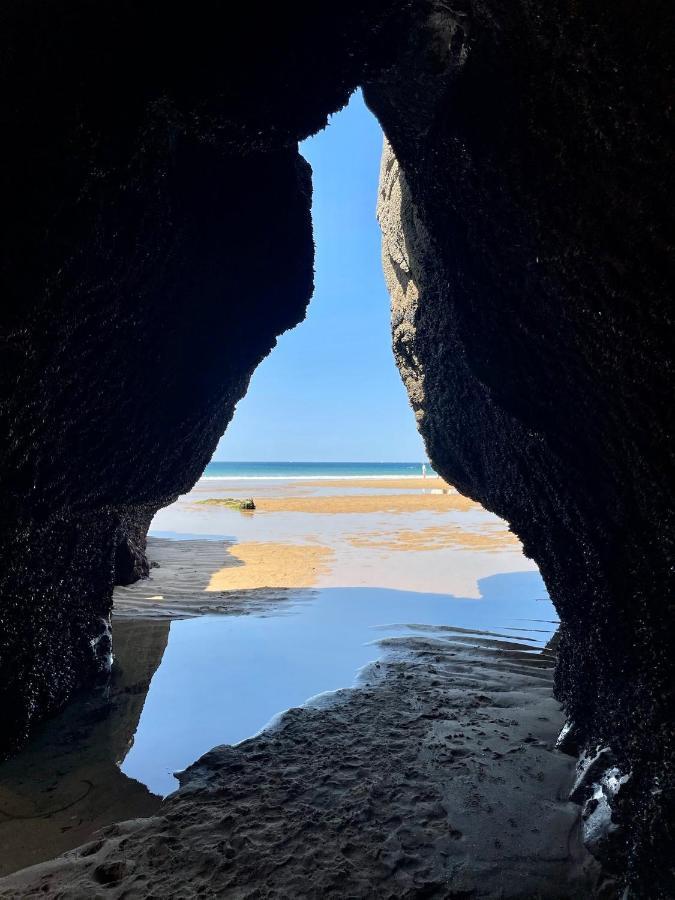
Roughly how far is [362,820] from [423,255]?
11.7ft

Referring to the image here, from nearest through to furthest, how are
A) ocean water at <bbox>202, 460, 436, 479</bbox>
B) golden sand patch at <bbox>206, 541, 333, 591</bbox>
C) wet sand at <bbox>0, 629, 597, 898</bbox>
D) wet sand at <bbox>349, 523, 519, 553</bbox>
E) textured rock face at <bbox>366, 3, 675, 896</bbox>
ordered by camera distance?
textured rock face at <bbox>366, 3, 675, 896</bbox>, wet sand at <bbox>0, 629, 597, 898</bbox>, golden sand patch at <bbox>206, 541, 333, 591</bbox>, wet sand at <bbox>349, 523, 519, 553</bbox>, ocean water at <bbox>202, 460, 436, 479</bbox>

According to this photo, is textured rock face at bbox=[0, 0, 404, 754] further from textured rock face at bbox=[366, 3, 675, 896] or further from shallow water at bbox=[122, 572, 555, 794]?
shallow water at bbox=[122, 572, 555, 794]

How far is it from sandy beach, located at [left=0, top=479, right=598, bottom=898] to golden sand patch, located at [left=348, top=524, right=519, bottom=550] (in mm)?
3533

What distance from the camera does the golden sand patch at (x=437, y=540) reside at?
9.59 meters

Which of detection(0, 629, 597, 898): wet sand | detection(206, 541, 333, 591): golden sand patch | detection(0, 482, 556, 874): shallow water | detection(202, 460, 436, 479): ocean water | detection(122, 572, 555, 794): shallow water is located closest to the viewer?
detection(0, 629, 597, 898): wet sand

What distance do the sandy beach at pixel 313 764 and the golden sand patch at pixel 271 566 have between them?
89cm

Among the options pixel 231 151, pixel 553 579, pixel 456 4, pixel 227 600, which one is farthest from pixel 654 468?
pixel 227 600

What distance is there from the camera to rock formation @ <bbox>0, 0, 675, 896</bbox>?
1595 millimetres

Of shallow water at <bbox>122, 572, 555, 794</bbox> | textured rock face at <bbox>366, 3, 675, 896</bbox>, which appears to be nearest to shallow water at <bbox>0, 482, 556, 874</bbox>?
shallow water at <bbox>122, 572, 555, 794</bbox>

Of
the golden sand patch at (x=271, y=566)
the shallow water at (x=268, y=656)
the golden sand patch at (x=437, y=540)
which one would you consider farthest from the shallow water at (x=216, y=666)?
the golden sand patch at (x=437, y=540)

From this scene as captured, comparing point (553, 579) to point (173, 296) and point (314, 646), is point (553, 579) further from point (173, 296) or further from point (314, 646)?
point (173, 296)

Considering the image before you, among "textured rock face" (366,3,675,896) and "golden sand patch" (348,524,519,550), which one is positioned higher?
"textured rock face" (366,3,675,896)

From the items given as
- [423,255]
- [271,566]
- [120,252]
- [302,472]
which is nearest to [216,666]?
[120,252]

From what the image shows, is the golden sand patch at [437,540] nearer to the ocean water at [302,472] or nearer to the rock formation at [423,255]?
the rock formation at [423,255]
